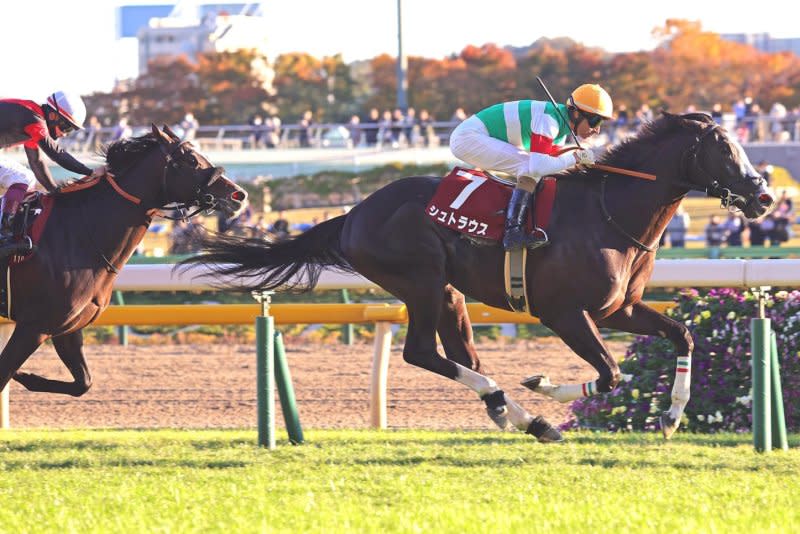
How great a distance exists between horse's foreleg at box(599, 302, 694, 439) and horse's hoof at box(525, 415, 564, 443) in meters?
0.47

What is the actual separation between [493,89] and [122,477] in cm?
3933

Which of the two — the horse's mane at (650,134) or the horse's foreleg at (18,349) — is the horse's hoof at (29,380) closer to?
the horse's foreleg at (18,349)

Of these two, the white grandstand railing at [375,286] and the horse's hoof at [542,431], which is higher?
the white grandstand railing at [375,286]

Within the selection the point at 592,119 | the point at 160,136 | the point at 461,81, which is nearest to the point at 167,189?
the point at 160,136

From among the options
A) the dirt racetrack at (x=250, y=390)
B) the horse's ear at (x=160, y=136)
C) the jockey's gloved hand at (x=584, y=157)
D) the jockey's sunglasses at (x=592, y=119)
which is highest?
the jockey's sunglasses at (x=592, y=119)

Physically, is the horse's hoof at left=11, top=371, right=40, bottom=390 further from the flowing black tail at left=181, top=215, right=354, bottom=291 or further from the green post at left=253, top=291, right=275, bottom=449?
the green post at left=253, top=291, right=275, bottom=449

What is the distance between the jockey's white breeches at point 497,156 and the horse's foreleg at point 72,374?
1985 millimetres

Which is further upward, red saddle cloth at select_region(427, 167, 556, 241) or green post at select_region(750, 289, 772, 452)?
red saddle cloth at select_region(427, 167, 556, 241)

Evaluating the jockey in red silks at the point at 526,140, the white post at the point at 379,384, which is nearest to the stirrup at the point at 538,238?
the jockey in red silks at the point at 526,140

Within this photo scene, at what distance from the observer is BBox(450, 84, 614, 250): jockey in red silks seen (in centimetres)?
662

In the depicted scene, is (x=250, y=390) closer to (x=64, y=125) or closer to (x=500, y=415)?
(x=64, y=125)

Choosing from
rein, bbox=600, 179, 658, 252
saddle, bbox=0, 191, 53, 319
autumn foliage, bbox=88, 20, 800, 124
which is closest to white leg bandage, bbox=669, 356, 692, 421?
rein, bbox=600, 179, 658, 252

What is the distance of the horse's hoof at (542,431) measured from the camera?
6516 mm

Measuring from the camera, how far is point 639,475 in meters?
5.63
